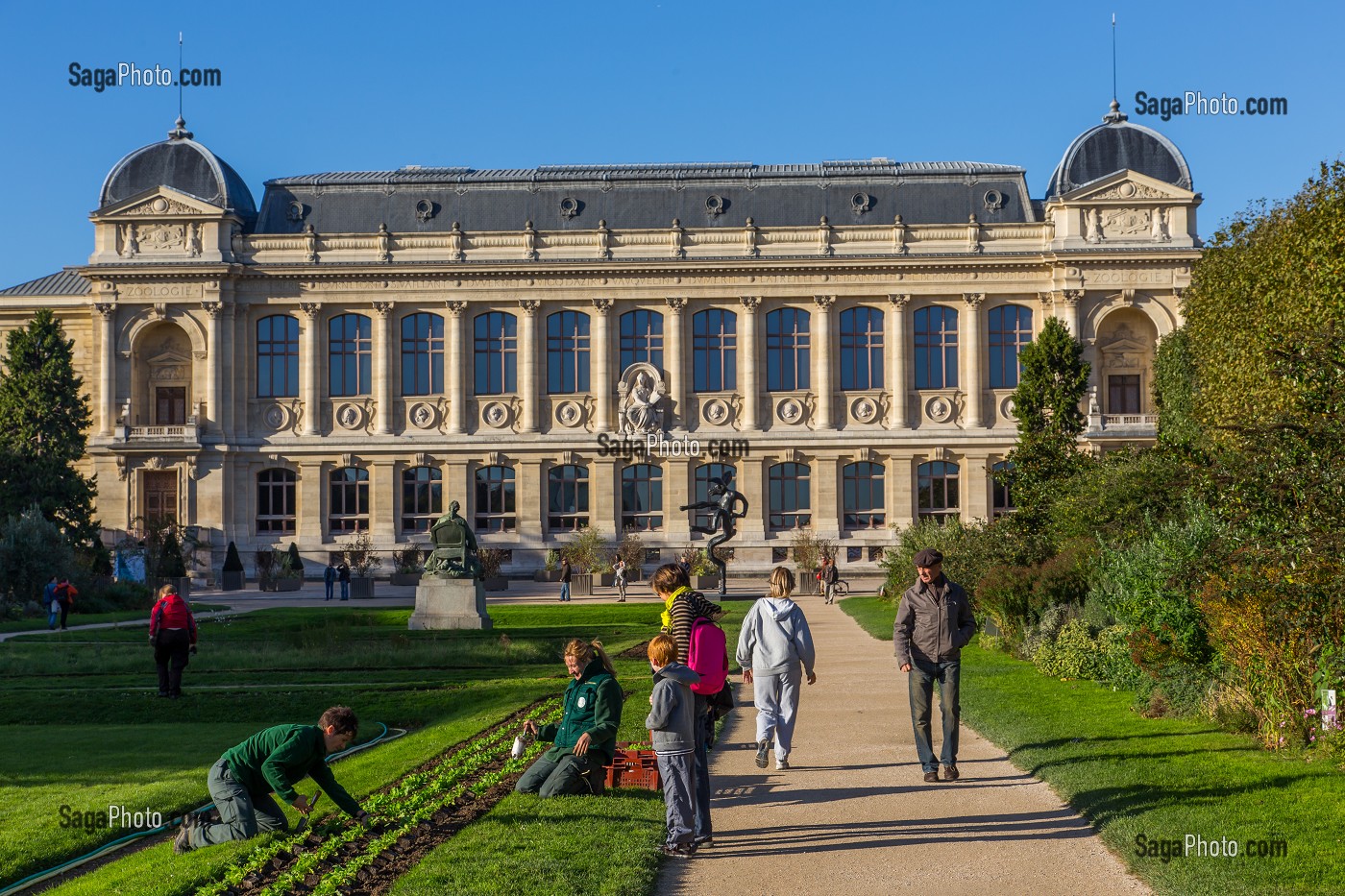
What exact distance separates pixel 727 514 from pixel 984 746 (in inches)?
1283

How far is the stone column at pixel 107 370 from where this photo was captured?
69.4m

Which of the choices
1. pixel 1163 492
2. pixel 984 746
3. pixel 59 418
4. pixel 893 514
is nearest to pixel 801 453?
pixel 893 514

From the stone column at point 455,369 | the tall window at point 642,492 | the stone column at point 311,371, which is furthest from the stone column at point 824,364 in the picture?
the stone column at point 311,371

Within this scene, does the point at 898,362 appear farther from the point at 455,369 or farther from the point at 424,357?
the point at 424,357

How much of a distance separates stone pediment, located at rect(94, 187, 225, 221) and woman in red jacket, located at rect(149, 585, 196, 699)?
1973 inches

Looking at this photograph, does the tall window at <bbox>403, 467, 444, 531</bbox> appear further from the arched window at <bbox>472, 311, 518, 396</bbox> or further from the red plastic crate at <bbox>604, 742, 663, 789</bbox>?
the red plastic crate at <bbox>604, 742, 663, 789</bbox>

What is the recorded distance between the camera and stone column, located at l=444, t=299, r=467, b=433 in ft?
230

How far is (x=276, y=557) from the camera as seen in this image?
67875mm

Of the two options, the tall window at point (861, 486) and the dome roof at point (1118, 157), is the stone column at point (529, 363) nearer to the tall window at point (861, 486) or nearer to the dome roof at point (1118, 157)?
the tall window at point (861, 486)

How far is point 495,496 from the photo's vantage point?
7050cm

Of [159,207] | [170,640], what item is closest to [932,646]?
[170,640]

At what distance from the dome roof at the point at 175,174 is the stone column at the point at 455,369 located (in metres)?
11.8

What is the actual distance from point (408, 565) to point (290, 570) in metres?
5.18

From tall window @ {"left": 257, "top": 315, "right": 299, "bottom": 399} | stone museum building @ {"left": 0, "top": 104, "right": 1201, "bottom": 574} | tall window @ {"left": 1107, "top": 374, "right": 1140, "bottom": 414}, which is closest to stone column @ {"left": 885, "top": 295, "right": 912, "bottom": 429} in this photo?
stone museum building @ {"left": 0, "top": 104, "right": 1201, "bottom": 574}
